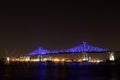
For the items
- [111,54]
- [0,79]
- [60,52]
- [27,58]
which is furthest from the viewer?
[27,58]

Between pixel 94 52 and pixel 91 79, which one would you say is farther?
pixel 94 52

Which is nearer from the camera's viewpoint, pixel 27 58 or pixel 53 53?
pixel 53 53

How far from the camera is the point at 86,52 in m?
117

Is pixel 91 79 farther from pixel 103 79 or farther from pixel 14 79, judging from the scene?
pixel 14 79

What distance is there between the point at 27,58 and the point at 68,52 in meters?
37.4

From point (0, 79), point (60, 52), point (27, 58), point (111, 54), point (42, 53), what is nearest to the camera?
point (0, 79)

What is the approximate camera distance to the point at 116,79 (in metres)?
42.5

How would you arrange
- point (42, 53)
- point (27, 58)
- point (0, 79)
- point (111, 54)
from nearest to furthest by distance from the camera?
1. point (0, 79)
2. point (111, 54)
3. point (42, 53)
4. point (27, 58)

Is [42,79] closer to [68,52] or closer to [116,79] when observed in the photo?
[116,79]

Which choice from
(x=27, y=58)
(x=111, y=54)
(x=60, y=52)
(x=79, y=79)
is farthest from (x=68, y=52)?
(x=79, y=79)

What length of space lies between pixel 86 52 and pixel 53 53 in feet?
33.9

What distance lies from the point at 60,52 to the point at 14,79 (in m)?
77.4

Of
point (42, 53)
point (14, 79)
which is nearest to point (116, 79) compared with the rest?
point (14, 79)

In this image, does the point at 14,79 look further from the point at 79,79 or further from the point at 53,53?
the point at 53,53
